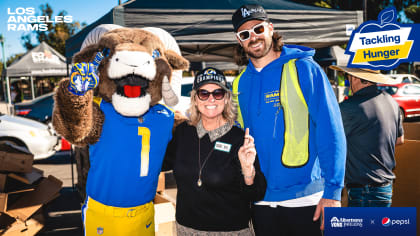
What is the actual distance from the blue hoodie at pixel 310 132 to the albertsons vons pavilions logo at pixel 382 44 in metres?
1.73

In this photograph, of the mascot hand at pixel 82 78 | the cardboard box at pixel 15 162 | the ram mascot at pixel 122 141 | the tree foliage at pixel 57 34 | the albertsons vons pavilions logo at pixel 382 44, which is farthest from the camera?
the tree foliage at pixel 57 34

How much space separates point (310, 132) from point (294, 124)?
125mm

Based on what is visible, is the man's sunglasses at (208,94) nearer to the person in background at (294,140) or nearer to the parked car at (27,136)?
the person in background at (294,140)

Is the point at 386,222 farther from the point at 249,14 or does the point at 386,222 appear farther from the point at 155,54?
the point at 155,54

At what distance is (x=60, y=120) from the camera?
190cm

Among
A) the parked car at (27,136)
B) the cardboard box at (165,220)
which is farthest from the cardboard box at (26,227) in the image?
the parked car at (27,136)

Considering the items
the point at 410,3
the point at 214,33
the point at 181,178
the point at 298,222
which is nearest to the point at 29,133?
the point at 214,33

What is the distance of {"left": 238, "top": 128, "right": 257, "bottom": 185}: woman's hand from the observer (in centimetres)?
171

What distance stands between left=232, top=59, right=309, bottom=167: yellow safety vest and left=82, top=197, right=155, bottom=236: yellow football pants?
42.1 inches

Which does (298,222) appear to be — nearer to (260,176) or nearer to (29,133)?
(260,176)

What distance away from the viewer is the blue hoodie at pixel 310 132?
1806 millimetres

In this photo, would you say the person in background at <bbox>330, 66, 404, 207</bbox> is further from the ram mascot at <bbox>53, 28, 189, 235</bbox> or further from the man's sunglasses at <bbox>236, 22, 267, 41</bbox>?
the ram mascot at <bbox>53, 28, 189, 235</bbox>

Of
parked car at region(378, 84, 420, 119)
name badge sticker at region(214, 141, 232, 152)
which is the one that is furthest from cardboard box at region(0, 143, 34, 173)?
parked car at region(378, 84, 420, 119)

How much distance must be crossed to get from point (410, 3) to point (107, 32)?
28511 mm
